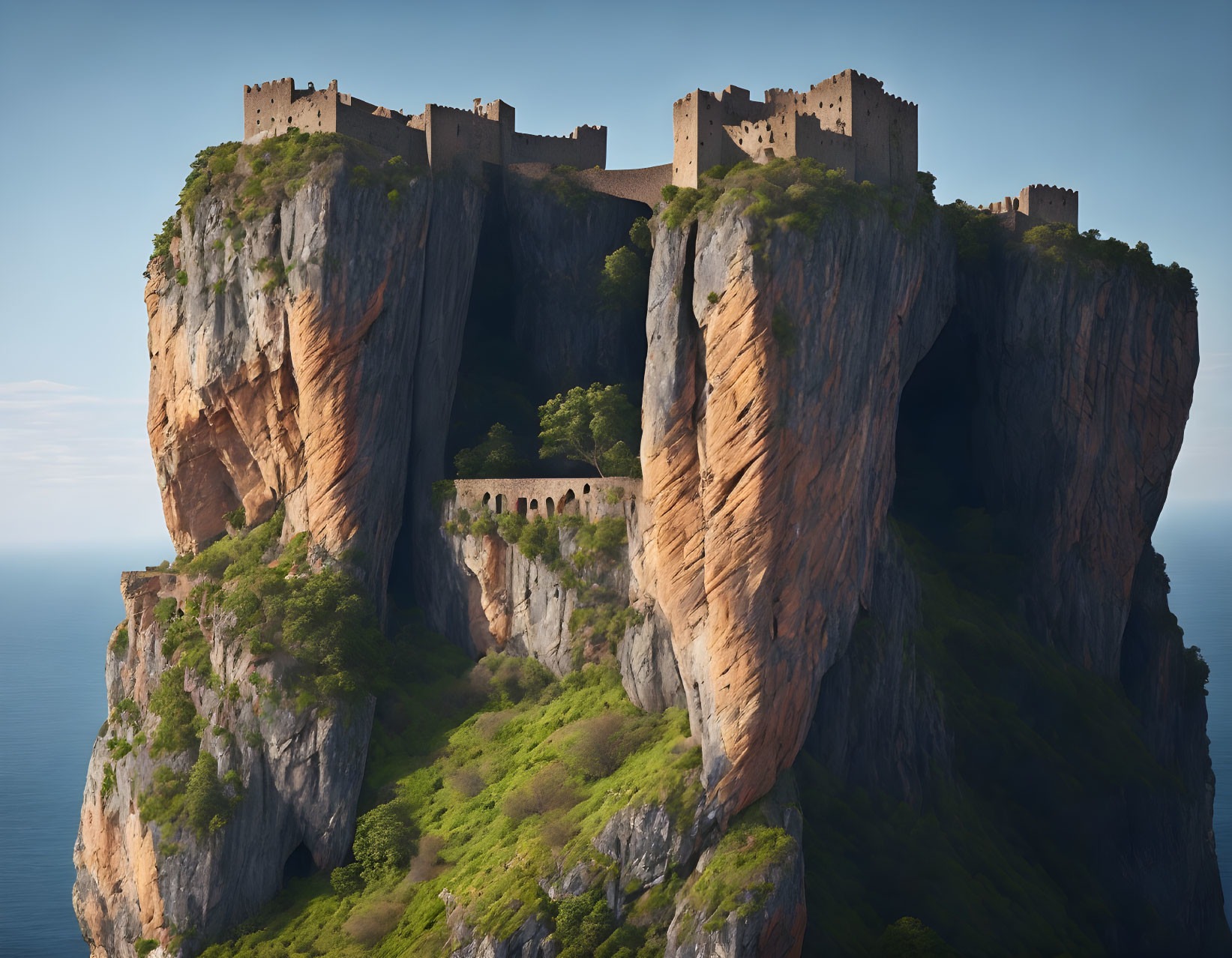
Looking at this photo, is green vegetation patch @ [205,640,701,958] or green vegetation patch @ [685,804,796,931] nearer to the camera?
green vegetation patch @ [685,804,796,931]

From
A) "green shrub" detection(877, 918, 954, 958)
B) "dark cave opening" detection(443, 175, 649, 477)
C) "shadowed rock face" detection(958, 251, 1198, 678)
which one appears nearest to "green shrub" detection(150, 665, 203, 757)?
"dark cave opening" detection(443, 175, 649, 477)

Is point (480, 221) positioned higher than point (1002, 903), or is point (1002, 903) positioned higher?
point (480, 221)

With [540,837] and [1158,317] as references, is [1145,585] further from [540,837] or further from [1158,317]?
[540,837]

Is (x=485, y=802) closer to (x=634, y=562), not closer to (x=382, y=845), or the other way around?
(x=382, y=845)

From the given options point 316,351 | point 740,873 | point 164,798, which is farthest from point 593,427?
point 164,798

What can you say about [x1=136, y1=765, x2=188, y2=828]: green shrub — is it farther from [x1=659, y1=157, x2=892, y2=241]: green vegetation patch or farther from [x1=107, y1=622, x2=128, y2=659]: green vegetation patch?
[x1=659, y1=157, x2=892, y2=241]: green vegetation patch

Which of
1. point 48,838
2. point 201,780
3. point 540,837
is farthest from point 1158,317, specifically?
point 48,838
